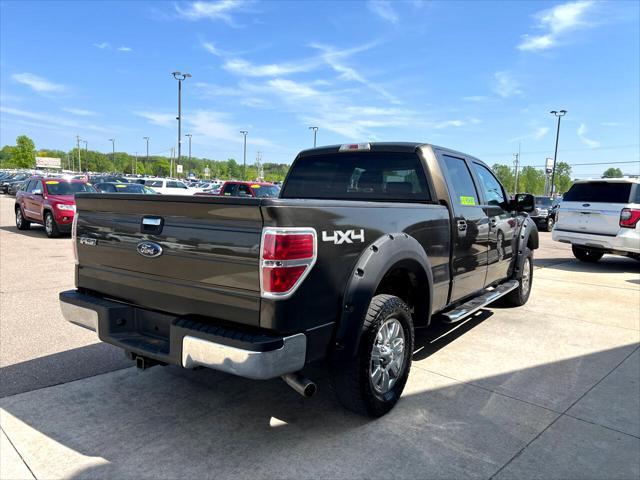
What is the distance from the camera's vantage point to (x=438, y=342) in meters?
5.01

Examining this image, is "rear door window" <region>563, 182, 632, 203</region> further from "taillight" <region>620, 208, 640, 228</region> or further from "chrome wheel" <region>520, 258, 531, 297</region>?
"chrome wheel" <region>520, 258, 531, 297</region>

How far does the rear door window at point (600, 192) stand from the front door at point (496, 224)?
5406 mm

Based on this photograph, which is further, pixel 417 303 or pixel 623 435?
pixel 417 303

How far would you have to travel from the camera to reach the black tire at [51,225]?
12.9m

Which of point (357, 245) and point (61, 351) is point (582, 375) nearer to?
point (357, 245)

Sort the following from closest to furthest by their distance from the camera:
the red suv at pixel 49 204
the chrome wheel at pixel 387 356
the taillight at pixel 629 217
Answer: the chrome wheel at pixel 387 356
the taillight at pixel 629 217
the red suv at pixel 49 204

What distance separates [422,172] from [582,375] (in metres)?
2.33

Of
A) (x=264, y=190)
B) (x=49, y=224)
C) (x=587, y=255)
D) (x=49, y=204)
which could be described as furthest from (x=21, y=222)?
(x=587, y=255)

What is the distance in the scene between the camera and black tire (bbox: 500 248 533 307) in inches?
256

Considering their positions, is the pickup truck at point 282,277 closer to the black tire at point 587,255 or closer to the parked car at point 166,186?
the black tire at point 587,255

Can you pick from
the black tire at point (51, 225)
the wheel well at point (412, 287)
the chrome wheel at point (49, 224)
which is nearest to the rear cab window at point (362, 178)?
the wheel well at point (412, 287)

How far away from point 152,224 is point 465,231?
9.30 feet

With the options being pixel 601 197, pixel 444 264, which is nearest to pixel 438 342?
pixel 444 264

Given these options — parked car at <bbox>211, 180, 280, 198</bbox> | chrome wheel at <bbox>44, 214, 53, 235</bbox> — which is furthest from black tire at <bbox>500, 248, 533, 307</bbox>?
chrome wheel at <bbox>44, 214, 53, 235</bbox>
